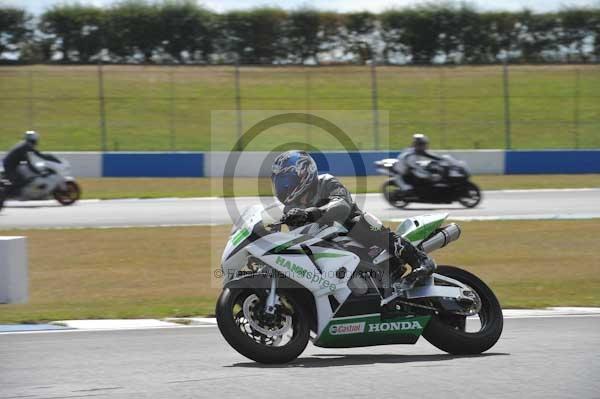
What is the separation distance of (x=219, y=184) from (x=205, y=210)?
5.96m

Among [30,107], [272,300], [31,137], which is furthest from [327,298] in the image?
[30,107]

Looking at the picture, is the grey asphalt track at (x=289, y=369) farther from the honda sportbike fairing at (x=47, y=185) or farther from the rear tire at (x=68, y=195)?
the rear tire at (x=68, y=195)

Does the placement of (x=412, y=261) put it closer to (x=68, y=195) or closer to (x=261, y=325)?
(x=261, y=325)

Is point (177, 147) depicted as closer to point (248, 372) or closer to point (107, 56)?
point (107, 56)

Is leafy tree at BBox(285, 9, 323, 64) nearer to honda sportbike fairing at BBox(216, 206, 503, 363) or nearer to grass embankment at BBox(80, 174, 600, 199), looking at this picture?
grass embankment at BBox(80, 174, 600, 199)

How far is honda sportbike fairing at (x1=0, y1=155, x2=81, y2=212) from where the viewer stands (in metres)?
20.2

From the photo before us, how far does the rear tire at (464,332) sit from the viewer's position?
23.2 feet

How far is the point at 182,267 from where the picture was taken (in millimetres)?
12695

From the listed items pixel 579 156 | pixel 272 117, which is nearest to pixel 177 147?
pixel 272 117

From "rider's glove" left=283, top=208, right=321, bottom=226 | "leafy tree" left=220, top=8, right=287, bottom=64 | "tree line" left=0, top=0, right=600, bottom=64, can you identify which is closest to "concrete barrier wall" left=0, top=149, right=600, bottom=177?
"tree line" left=0, top=0, right=600, bottom=64

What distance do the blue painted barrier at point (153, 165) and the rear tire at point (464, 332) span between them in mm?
19229

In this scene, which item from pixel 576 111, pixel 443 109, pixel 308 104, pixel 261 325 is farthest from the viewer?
pixel 443 109

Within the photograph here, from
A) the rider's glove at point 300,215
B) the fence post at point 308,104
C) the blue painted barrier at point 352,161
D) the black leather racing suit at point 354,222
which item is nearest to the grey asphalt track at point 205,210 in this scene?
the blue painted barrier at point 352,161

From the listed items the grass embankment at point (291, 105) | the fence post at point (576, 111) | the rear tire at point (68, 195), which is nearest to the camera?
the rear tire at point (68, 195)
